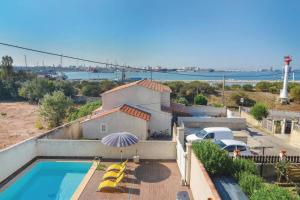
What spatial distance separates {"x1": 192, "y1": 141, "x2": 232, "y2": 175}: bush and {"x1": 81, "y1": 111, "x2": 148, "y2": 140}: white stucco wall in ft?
29.8

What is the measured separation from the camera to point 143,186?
12.5 meters

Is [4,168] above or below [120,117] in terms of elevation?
below

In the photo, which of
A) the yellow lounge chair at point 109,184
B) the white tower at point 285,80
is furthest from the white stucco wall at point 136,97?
the white tower at point 285,80

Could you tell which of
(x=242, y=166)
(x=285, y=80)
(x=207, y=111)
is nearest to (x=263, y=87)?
(x=285, y=80)

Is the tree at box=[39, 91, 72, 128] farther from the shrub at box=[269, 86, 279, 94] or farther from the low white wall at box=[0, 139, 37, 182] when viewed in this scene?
the shrub at box=[269, 86, 279, 94]

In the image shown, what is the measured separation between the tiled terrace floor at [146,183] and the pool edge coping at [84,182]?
159mm

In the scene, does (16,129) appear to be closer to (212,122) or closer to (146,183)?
(146,183)

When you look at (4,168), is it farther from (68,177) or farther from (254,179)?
(254,179)

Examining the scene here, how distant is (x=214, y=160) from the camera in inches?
418

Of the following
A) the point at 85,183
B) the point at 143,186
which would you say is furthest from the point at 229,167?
the point at 85,183

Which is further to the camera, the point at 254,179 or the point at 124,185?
the point at 124,185

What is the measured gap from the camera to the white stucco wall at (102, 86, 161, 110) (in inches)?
863

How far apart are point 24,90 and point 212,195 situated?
167ft

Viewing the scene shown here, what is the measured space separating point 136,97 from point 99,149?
284 inches
